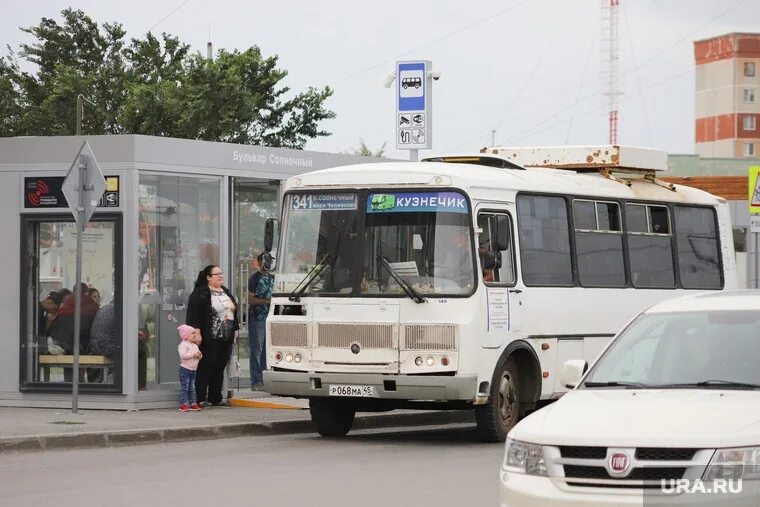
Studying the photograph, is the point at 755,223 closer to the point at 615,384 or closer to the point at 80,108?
the point at 615,384

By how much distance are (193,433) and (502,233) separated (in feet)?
13.0

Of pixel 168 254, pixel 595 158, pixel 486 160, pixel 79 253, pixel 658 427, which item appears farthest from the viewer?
pixel 168 254

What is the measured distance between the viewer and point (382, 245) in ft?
55.1

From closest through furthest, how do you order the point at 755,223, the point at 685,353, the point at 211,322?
the point at 685,353, the point at 211,322, the point at 755,223

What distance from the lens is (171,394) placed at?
66.3 feet

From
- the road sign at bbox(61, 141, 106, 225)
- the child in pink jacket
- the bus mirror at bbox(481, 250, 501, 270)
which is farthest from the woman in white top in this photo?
the bus mirror at bbox(481, 250, 501, 270)

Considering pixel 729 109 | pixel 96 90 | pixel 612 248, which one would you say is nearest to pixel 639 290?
pixel 612 248

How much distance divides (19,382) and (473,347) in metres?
6.74

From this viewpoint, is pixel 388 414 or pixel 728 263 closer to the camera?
pixel 388 414

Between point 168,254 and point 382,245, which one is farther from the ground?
point 382,245

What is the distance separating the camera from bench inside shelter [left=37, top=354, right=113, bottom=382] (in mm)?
19734

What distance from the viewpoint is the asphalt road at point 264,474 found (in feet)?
38.2

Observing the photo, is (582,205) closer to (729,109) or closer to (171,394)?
(171,394)

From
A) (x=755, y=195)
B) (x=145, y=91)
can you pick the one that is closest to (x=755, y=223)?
(x=755, y=195)
